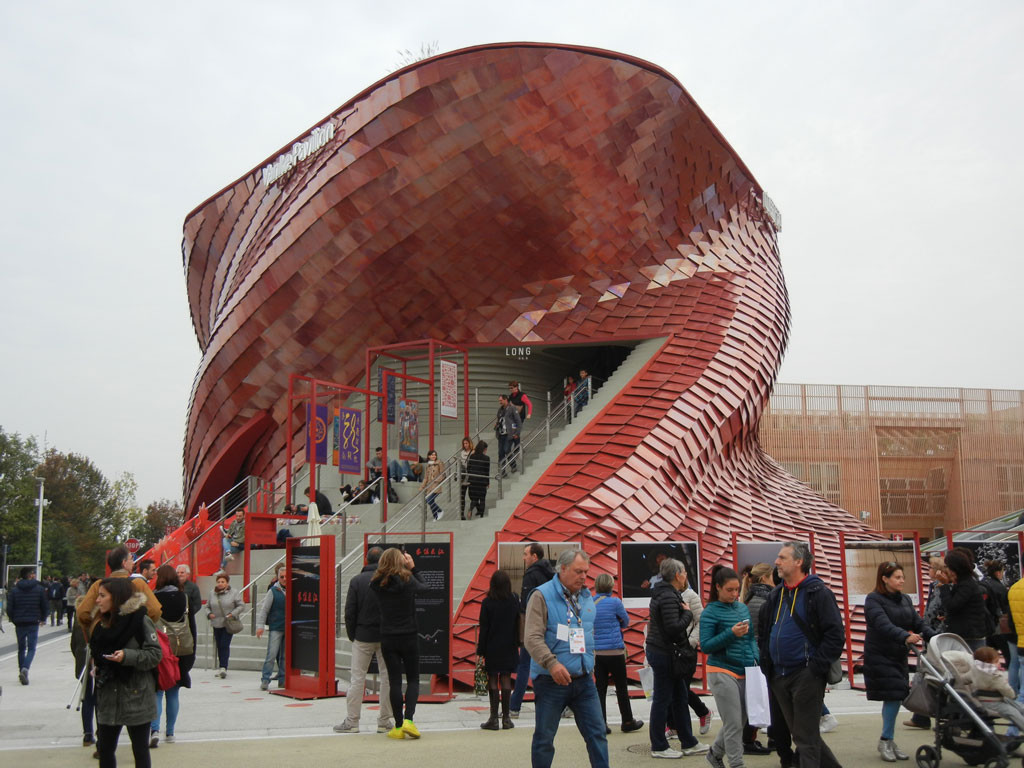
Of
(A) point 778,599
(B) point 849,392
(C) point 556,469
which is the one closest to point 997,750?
(A) point 778,599

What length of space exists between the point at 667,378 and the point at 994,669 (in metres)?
9.65

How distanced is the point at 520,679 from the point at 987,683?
12.2ft

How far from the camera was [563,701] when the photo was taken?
511 centimetres

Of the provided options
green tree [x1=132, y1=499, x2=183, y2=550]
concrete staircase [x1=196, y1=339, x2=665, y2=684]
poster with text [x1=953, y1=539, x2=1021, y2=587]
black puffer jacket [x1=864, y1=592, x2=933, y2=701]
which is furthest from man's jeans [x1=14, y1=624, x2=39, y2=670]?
green tree [x1=132, y1=499, x2=183, y2=550]

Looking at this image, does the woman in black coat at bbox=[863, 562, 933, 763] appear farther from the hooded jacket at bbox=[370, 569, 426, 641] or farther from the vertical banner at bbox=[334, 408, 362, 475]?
the vertical banner at bbox=[334, 408, 362, 475]

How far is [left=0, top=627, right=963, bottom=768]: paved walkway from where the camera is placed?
6.48 metres

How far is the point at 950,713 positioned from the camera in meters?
6.36

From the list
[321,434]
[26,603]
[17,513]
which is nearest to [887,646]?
[26,603]

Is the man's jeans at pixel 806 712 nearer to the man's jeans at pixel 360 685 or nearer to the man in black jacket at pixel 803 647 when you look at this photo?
the man in black jacket at pixel 803 647

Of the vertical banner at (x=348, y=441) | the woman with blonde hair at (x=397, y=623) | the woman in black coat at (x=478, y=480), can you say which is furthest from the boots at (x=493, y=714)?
the vertical banner at (x=348, y=441)

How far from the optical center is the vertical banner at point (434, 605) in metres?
9.45

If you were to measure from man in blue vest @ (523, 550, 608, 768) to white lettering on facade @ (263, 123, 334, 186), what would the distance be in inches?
602

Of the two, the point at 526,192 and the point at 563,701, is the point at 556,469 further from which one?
the point at 563,701

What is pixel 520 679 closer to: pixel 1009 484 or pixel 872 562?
pixel 872 562
